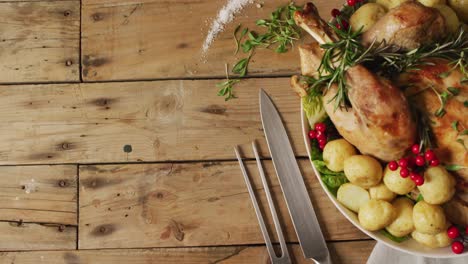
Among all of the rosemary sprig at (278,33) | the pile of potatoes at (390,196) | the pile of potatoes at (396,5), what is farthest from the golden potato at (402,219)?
the rosemary sprig at (278,33)

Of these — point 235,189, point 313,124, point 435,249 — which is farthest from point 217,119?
point 435,249

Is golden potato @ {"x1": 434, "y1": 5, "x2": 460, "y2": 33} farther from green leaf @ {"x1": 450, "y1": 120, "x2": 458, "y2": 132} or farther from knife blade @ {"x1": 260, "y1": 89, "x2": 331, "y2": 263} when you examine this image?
knife blade @ {"x1": 260, "y1": 89, "x2": 331, "y2": 263}

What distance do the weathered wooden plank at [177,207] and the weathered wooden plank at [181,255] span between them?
0.06 ft

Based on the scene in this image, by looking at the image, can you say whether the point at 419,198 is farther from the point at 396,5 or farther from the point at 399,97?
the point at 396,5

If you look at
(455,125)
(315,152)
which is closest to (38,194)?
(315,152)

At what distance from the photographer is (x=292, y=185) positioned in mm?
1521

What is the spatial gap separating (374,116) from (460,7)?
42 cm

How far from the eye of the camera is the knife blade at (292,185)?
1.48m

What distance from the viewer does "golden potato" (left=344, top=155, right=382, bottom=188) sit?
127cm

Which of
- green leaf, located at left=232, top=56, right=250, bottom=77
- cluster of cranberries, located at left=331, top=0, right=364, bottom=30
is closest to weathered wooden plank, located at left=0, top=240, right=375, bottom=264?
green leaf, located at left=232, top=56, right=250, bottom=77

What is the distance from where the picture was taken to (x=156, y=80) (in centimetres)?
159

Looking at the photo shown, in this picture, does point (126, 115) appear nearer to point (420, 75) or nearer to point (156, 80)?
point (156, 80)

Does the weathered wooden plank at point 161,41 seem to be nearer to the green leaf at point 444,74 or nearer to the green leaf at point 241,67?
the green leaf at point 241,67

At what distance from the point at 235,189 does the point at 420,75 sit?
592 millimetres
